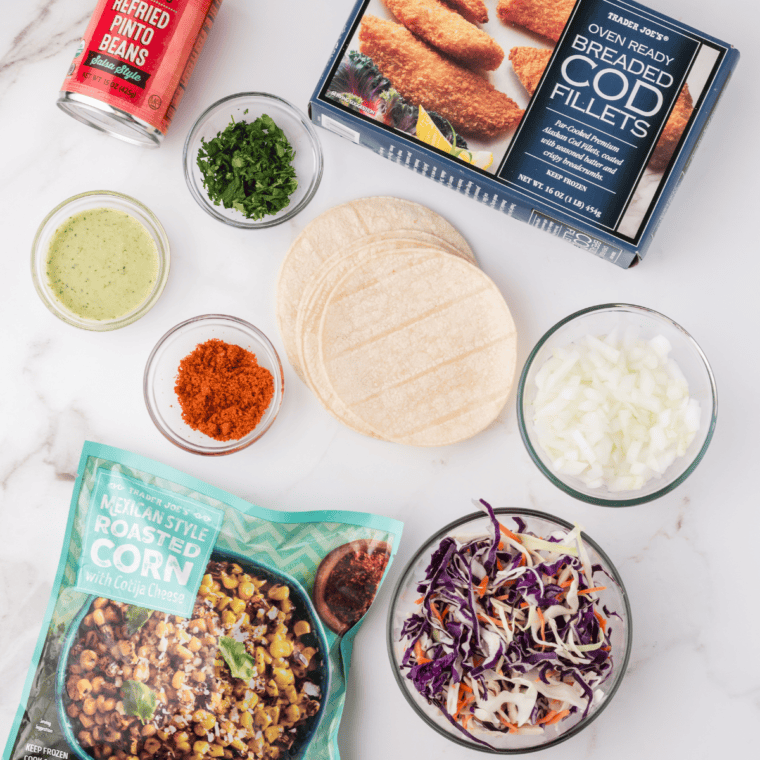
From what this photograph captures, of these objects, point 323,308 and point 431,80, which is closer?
point 431,80

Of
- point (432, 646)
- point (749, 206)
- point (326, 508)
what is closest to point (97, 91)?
point (326, 508)

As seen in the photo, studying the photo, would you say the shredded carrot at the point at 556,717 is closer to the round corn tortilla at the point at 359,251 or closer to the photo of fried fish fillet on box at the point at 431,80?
the round corn tortilla at the point at 359,251

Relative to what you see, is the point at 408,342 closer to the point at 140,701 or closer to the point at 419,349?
the point at 419,349

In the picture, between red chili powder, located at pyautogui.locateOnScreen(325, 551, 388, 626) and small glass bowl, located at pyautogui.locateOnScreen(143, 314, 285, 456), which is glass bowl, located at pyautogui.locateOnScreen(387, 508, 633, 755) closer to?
red chili powder, located at pyautogui.locateOnScreen(325, 551, 388, 626)

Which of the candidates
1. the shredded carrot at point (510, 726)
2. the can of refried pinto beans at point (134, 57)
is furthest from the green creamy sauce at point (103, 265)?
the shredded carrot at point (510, 726)

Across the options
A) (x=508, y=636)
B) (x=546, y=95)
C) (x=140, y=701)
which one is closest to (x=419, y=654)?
(x=508, y=636)

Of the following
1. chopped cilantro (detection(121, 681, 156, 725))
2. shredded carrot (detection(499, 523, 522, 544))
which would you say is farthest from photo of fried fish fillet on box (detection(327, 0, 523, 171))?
chopped cilantro (detection(121, 681, 156, 725))
